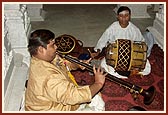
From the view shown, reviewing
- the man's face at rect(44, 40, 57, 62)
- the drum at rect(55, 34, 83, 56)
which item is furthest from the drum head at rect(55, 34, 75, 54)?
the man's face at rect(44, 40, 57, 62)

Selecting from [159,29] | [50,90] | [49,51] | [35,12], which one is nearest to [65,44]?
[49,51]

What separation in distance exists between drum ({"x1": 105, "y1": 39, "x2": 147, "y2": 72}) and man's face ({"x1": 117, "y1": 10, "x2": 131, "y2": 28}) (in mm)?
670

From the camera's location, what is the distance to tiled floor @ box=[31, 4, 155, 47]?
23.2ft

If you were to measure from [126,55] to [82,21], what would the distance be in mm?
4322

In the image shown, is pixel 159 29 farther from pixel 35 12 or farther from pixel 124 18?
pixel 35 12

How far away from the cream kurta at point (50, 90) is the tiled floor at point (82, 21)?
3.55 m

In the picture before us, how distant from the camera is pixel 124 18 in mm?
4559

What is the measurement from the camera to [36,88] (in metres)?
2.71

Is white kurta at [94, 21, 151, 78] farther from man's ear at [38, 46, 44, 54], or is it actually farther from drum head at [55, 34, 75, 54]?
man's ear at [38, 46, 44, 54]

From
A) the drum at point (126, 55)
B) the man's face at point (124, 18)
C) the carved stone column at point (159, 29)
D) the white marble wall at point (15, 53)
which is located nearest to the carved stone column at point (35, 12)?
the white marble wall at point (15, 53)

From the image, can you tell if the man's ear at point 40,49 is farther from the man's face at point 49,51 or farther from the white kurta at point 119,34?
the white kurta at point 119,34

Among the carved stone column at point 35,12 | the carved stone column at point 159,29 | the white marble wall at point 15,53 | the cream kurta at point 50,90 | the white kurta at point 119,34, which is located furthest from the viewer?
the carved stone column at point 35,12

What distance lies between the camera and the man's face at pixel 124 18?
4.50m

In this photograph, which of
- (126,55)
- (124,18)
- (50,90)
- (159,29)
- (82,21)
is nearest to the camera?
(50,90)
